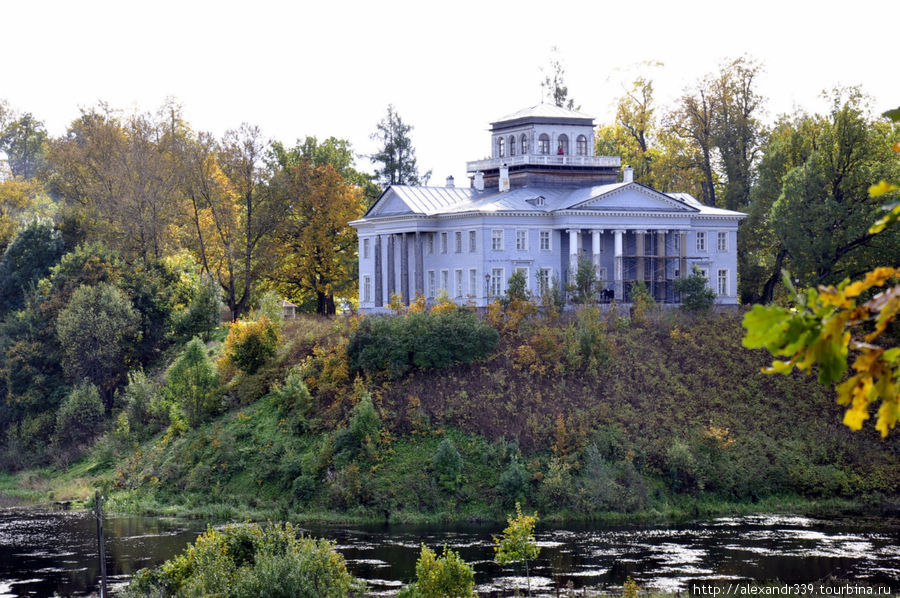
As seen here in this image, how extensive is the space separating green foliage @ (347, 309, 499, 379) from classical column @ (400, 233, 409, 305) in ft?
35.6

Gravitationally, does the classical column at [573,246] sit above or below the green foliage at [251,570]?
above

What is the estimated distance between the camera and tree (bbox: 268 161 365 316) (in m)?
70.6

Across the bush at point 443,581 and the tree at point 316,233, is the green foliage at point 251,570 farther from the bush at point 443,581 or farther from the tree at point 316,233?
the tree at point 316,233

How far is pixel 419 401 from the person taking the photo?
49219 millimetres

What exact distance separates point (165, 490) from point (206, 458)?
238cm

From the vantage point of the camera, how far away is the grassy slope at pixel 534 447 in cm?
4462

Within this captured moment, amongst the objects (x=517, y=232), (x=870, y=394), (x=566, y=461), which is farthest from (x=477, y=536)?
(x=870, y=394)

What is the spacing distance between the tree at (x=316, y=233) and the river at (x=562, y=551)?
2920 cm

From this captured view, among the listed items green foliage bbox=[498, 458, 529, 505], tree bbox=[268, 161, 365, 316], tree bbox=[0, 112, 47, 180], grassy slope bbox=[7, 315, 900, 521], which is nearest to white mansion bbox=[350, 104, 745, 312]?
tree bbox=[268, 161, 365, 316]

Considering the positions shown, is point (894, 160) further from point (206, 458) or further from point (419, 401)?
point (206, 458)

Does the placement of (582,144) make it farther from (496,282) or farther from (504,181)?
(496,282)

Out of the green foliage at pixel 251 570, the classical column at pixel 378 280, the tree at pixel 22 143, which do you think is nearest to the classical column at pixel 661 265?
the classical column at pixel 378 280

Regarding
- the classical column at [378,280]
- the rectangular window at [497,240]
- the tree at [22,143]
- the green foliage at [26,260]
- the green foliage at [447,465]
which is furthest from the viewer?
the tree at [22,143]

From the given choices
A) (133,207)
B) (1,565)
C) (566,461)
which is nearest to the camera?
(1,565)
